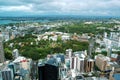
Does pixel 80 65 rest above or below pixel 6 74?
below

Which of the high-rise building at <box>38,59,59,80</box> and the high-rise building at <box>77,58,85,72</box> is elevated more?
the high-rise building at <box>38,59,59,80</box>

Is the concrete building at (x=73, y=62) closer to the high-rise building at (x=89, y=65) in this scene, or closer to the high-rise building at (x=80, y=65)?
the high-rise building at (x=80, y=65)

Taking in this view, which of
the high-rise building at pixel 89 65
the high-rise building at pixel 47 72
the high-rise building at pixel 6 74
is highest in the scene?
the high-rise building at pixel 47 72

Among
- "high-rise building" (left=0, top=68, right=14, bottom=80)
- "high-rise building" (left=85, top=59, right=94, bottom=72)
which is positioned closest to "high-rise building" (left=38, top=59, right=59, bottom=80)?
"high-rise building" (left=0, top=68, right=14, bottom=80)

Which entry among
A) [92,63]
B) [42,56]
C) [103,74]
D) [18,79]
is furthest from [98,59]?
[18,79]

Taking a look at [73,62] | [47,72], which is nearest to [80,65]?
[73,62]

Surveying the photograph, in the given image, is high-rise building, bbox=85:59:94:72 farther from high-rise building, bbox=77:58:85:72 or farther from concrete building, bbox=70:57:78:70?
concrete building, bbox=70:57:78:70

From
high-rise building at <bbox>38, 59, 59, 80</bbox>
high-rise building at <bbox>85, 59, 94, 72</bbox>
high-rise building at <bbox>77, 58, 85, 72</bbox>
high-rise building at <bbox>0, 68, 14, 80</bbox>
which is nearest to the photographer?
high-rise building at <bbox>38, 59, 59, 80</bbox>

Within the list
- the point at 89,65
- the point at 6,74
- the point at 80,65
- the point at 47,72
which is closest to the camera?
the point at 47,72

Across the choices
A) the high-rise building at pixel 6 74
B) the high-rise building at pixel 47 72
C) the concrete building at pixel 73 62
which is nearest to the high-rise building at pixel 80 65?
the concrete building at pixel 73 62

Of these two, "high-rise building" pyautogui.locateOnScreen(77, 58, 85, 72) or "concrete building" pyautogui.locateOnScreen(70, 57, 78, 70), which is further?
"concrete building" pyautogui.locateOnScreen(70, 57, 78, 70)

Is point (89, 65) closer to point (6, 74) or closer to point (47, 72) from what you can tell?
Result: point (6, 74)

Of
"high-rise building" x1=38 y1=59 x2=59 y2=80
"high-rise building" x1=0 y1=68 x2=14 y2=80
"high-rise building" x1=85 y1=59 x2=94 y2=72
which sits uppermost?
"high-rise building" x1=38 y1=59 x2=59 y2=80
